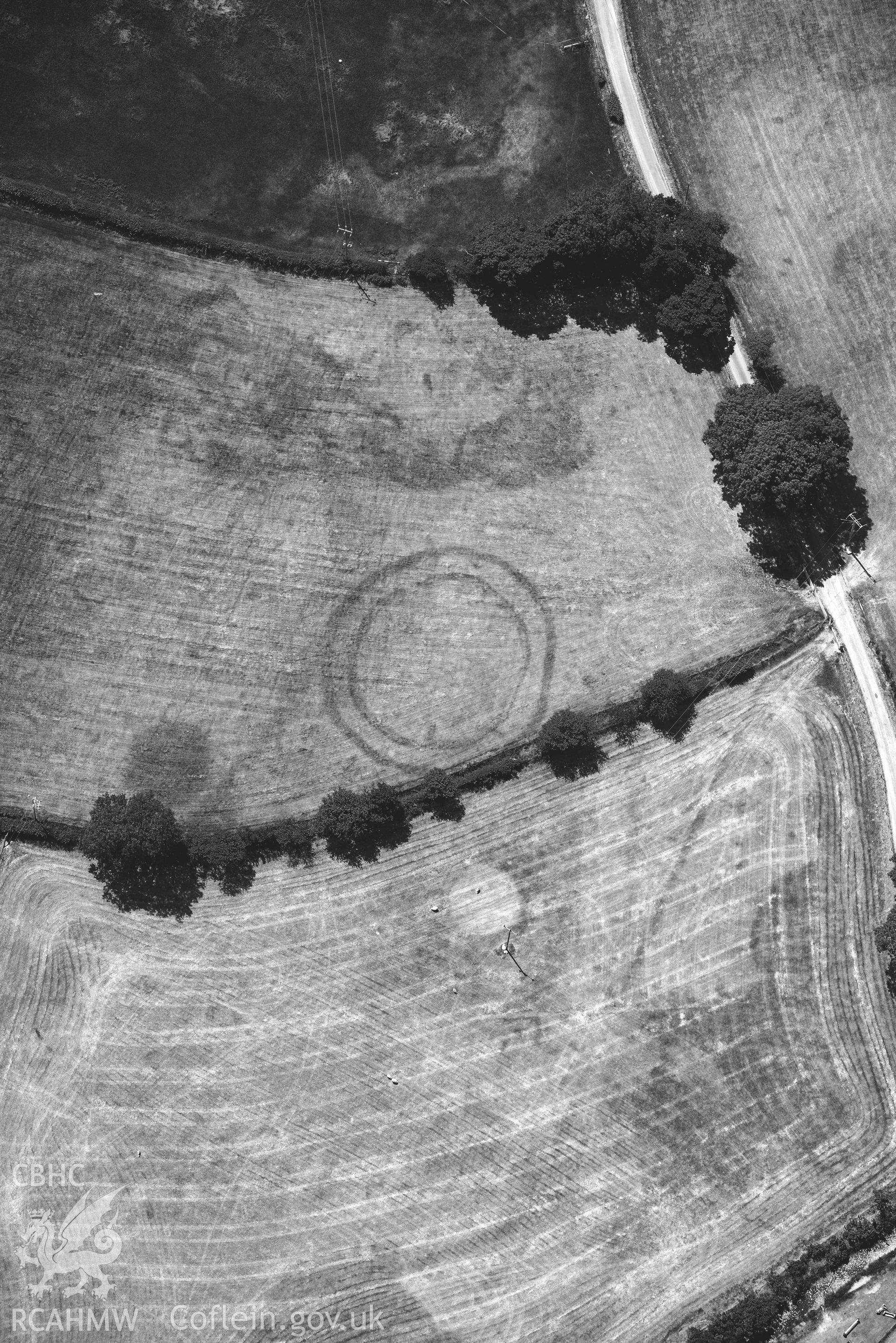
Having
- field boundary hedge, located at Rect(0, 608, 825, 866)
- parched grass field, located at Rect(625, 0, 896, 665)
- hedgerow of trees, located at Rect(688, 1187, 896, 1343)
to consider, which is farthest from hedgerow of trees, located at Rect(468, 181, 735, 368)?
hedgerow of trees, located at Rect(688, 1187, 896, 1343)

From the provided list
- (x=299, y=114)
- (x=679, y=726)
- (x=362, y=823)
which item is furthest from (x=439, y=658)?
(x=299, y=114)

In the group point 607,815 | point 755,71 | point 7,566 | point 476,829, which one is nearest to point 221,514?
point 7,566

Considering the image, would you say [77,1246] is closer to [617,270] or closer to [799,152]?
[617,270]

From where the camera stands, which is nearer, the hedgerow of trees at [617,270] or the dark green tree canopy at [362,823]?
the dark green tree canopy at [362,823]

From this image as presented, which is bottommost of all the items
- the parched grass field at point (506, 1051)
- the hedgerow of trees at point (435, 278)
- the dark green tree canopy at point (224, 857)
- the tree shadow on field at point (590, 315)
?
the parched grass field at point (506, 1051)

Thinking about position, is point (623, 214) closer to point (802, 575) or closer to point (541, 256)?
point (541, 256)

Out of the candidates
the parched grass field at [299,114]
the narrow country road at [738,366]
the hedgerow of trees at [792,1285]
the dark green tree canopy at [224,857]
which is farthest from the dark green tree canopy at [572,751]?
the parched grass field at [299,114]

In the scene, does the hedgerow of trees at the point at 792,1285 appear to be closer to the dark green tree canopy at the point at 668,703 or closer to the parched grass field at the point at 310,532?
the dark green tree canopy at the point at 668,703
